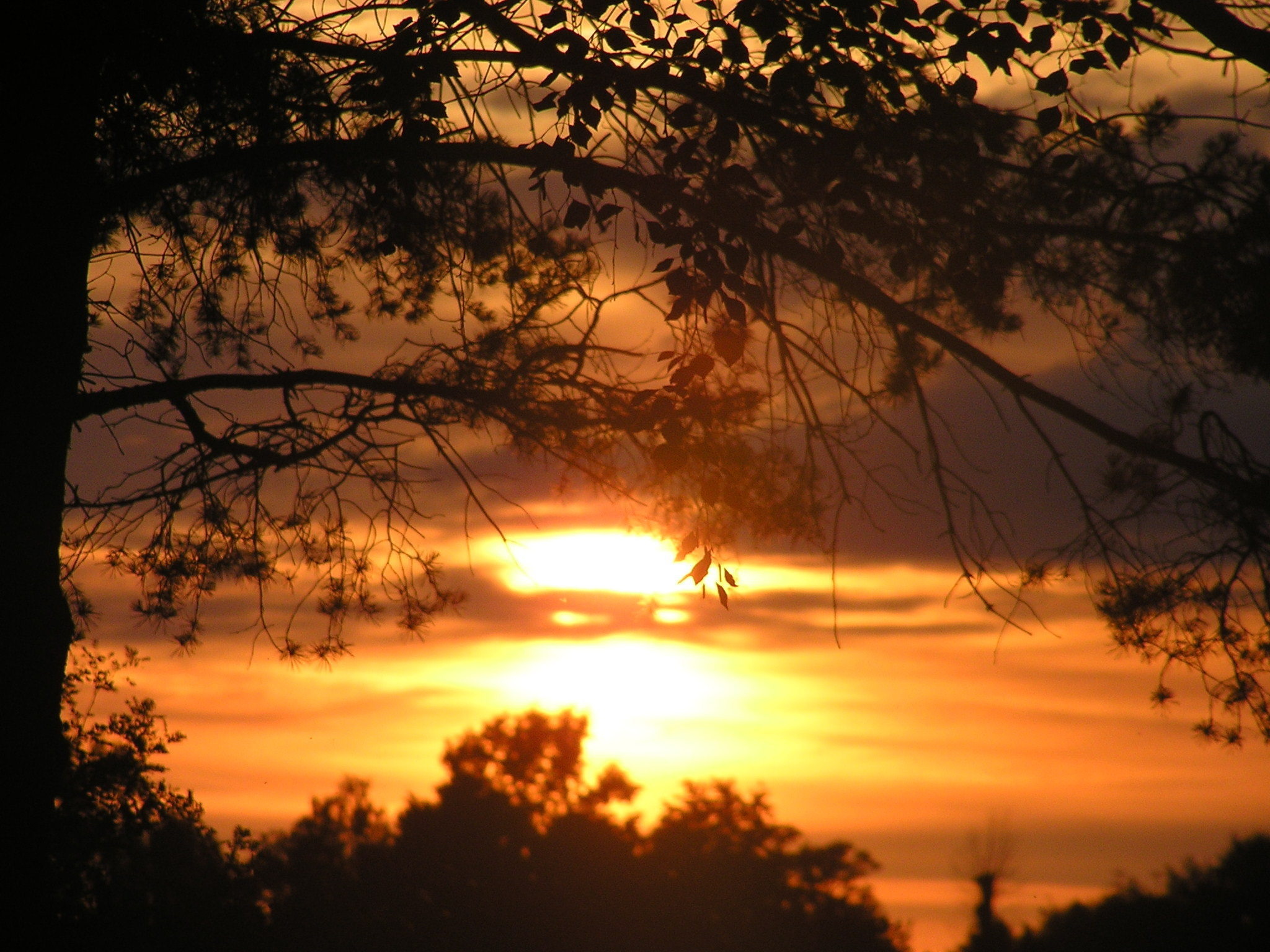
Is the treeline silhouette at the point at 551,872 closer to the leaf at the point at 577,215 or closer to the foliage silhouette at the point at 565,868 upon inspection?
the foliage silhouette at the point at 565,868

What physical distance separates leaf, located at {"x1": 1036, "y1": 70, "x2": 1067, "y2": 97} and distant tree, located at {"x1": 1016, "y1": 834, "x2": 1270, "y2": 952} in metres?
35.8

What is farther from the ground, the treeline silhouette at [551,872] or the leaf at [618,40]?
the leaf at [618,40]

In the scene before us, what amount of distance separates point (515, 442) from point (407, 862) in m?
32.8

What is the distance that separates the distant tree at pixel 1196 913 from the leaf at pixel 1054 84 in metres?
35.8

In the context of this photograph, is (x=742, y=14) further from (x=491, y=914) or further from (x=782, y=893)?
(x=782, y=893)

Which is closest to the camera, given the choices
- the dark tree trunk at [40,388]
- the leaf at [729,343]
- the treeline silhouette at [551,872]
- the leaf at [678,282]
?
the dark tree trunk at [40,388]

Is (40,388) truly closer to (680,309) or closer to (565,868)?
(680,309)

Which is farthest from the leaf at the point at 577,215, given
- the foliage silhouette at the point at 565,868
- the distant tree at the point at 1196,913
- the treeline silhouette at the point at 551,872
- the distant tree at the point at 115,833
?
the distant tree at the point at 1196,913

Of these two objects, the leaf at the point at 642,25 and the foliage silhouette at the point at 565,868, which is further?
the foliage silhouette at the point at 565,868

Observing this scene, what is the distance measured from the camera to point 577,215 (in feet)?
19.0

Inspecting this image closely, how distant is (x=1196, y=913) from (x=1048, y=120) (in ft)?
132

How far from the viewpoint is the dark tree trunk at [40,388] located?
5.64 m

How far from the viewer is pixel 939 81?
6.33 metres

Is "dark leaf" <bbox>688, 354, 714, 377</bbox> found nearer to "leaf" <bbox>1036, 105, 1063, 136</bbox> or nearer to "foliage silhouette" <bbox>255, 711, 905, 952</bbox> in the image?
"leaf" <bbox>1036, 105, 1063, 136</bbox>
